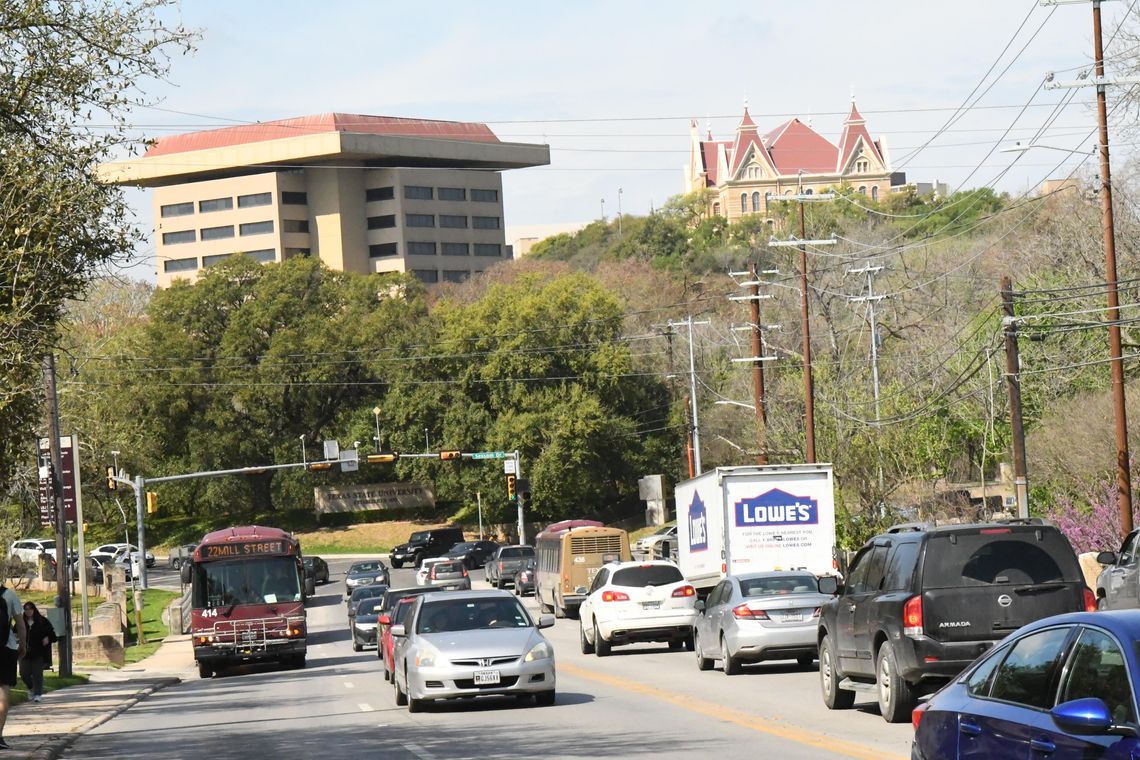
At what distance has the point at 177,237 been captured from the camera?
463ft

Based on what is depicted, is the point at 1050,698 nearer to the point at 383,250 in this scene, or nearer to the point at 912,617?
the point at 912,617

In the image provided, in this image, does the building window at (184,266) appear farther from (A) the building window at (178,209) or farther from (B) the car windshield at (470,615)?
(B) the car windshield at (470,615)

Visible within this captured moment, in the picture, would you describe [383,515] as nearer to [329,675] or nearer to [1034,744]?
[329,675]

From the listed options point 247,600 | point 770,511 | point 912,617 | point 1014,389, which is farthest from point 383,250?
point 912,617

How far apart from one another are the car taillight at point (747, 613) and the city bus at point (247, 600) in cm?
1412

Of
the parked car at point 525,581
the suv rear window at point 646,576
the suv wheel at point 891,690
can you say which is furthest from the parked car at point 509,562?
the suv wheel at point 891,690

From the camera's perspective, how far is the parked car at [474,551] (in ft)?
251

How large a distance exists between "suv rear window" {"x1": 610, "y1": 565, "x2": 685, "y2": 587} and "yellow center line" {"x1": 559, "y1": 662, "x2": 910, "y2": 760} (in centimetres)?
513

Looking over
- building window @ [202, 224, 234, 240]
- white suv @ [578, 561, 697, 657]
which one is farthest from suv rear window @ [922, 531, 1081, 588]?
building window @ [202, 224, 234, 240]

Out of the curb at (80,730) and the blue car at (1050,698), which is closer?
the blue car at (1050,698)


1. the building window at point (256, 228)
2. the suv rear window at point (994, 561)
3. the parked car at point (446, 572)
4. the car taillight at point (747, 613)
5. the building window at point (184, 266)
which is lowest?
the parked car at point (446, 572)

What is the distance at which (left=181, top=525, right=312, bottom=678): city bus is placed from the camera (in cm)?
3350

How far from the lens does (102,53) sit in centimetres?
1758

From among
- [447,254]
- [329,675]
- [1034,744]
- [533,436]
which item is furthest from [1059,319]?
[447,254]
